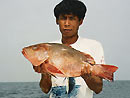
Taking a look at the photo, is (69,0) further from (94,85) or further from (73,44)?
(94,85)

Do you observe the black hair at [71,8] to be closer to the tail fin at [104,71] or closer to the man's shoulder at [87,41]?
the man's shoulder at [87,41]

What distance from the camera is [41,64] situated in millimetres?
2719

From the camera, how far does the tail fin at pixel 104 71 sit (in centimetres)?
275

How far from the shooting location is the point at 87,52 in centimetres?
339

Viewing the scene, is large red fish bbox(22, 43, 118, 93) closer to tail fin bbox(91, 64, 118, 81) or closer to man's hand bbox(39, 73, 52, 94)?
tail fin bbox(91, 64, 118, 81)

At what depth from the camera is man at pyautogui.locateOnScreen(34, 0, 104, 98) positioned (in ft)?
10.5

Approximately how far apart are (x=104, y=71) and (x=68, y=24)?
82cm

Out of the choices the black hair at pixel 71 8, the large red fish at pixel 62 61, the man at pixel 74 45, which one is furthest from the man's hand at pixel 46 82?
the black hair at pixel 71 8

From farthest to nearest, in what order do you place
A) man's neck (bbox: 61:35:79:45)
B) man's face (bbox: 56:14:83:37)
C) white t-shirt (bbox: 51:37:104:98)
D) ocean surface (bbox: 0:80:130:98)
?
ocean surface (bbox: 0:80:130:98) < man's neck (bbox: 61:35:79:45) < white t-shirt (bbox: 51:37:104:98) < man's face (bbox: 56:14:83:37)

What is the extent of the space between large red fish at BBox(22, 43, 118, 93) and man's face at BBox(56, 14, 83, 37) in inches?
17.8

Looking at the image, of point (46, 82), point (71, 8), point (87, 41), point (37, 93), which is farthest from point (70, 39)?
point (37, 93)

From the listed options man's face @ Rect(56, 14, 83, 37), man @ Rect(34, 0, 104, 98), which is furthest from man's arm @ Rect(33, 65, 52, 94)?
man's face @ Rect(56, 14, 83, 37)

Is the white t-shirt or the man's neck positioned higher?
the man's neck

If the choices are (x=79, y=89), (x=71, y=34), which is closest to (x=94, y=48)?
(x=71, y=34)
